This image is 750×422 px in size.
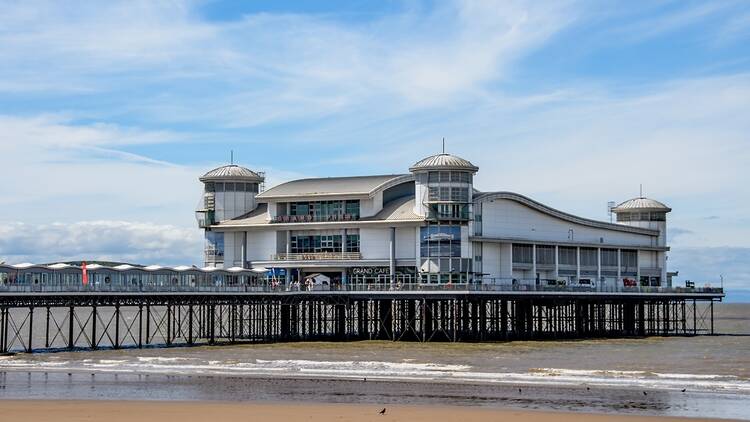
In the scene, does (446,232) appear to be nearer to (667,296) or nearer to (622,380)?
(667,296)

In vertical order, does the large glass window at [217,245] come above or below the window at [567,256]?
above

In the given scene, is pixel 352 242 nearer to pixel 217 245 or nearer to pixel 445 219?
pixel 445 219

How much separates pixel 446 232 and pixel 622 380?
101 feet

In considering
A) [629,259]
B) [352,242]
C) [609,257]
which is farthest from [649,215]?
[352,242]

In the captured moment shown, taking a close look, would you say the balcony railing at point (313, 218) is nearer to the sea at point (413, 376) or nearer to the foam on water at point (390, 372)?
the sea at point (413, 376)

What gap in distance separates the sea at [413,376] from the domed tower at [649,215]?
29.3 meters

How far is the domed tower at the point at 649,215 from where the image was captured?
106562 millimetres

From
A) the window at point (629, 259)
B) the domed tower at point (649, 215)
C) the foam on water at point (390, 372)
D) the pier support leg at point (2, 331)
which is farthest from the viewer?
the domed tower at point (649, 215)

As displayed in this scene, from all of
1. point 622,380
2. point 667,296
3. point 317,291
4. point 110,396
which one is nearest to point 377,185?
point 317,291

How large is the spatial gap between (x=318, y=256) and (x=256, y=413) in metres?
48.3

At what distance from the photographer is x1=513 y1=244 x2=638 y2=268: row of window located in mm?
89750

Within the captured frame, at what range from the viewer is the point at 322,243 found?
8906 cm

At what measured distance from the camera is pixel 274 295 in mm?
80062

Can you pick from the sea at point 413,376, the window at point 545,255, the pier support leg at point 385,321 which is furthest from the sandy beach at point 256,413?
the window at point 545,255
